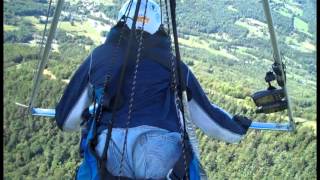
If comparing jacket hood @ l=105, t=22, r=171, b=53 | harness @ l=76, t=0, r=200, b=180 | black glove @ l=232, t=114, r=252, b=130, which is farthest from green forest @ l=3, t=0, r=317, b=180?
harness @ l=76, t=0, r=200, b=180

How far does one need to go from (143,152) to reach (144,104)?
0.24 metres

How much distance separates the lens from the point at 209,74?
26.6m

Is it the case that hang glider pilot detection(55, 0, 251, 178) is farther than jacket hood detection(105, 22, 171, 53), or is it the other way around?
jacket hood detection(105, 22, 171, 53)

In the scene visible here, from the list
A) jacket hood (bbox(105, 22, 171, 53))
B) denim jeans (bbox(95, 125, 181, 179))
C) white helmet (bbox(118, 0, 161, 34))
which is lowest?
denim jeans (bbox(95, 125, 181, 179))

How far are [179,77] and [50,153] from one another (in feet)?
53.8

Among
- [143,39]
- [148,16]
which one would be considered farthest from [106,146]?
[148,16]

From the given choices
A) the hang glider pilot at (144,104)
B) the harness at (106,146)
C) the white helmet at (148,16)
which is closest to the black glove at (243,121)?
the hang glider pilot at (144,104)

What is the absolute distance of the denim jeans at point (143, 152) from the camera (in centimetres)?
306

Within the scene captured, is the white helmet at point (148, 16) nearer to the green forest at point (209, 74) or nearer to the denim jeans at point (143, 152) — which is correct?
the denim jeans at point (143, 152)

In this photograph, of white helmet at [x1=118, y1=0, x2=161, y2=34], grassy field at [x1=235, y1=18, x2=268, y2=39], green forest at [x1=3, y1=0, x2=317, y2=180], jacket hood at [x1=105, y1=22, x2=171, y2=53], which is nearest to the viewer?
jacket hood at [x1=105, y1=22, x2=171, y2=53]

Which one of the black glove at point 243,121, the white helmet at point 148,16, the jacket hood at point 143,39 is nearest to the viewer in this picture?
the jacket hood at point 143,39

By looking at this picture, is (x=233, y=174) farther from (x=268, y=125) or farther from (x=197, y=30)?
(x=197, y=30)

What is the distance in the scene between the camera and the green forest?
50.0 ft

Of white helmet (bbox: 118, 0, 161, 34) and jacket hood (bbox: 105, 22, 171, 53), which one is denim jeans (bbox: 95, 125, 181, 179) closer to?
jacket hood (bbox: 105, 22, 171, 53)
